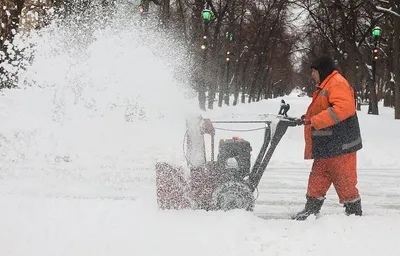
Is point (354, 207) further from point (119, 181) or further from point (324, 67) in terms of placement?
point (119, 181)

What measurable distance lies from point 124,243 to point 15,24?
15.6 metres

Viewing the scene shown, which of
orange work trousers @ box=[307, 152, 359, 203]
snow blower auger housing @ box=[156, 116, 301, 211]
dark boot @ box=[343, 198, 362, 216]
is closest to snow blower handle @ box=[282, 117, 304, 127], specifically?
snow blower auger housing @ box=[156, 116, 301, 211]

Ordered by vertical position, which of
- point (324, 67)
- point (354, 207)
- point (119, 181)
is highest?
point (324, 67)

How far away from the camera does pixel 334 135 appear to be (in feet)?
14.7

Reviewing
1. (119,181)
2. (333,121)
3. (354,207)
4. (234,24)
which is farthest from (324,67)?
(234,24)

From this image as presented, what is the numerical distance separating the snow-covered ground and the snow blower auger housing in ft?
0.59

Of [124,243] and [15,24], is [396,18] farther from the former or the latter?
[124,243]

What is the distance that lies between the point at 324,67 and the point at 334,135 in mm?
715

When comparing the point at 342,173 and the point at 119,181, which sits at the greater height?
the point at 342,173

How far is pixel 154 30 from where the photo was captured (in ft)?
60.4

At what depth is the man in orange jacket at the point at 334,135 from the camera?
14.2ft

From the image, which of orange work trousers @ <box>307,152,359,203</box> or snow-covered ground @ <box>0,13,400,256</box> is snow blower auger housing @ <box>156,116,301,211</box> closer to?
snow-covered ground @ <box>0,13,400,256</box>

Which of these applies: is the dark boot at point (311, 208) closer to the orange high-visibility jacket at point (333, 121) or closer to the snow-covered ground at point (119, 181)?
the snow-covered ground at point (119, 181)

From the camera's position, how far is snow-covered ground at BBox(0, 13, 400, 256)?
387 centimetres
